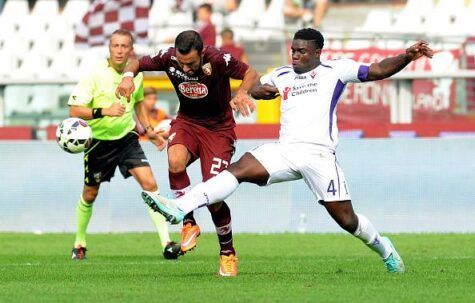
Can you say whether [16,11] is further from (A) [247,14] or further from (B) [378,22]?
(B) [378,22]

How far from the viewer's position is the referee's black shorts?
46.5ft

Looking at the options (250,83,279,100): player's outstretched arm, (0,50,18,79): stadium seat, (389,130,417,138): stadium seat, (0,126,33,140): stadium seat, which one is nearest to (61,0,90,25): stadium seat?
(0,50,18,79): stadium seat

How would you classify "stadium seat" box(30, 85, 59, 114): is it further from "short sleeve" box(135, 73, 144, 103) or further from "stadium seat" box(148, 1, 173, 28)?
"short sleeve" box(135, 73, 144, 103)

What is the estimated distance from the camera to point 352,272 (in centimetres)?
1135

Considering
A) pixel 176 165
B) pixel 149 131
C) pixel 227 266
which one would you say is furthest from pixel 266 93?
pixel 149 131

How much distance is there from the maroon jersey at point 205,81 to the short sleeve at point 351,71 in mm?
1152

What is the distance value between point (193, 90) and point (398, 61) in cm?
213

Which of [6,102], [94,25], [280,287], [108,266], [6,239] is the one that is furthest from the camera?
[94,25]

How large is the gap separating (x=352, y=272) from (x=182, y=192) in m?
1.69

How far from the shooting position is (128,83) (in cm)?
1091

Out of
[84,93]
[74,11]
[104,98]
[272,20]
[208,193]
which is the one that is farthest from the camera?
[74,11]

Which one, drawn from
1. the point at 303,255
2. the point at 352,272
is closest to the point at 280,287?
the point at 352,272

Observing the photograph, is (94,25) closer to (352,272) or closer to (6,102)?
(6,102)

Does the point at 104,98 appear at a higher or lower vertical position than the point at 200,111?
lower
